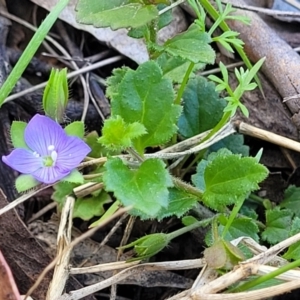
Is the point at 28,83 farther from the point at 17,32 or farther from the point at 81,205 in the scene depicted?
the point at 81,205

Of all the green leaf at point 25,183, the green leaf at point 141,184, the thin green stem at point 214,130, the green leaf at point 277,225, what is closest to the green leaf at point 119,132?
the green leaf at point 141,184

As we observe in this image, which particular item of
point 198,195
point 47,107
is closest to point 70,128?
point 47,107

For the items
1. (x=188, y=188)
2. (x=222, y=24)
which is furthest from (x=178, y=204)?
(x=222, y=24)

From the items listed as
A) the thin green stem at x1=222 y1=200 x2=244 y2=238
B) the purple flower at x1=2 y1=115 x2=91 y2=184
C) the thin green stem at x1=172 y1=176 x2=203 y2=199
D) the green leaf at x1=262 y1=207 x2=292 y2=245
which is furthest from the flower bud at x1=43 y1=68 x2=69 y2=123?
the green leaf at x1=262 y1=207 x2=292 y2=245

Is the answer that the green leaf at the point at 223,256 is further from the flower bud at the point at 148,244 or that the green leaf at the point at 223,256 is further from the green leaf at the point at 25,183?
the green leaf at the point at 25,183

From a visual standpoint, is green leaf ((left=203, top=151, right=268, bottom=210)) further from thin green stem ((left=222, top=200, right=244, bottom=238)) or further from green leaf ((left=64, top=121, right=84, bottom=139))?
green leaf ((left=64, top=121, right=84, bottom=139))

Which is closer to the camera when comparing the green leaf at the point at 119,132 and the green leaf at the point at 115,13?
the green leaf at the point at 119,132
